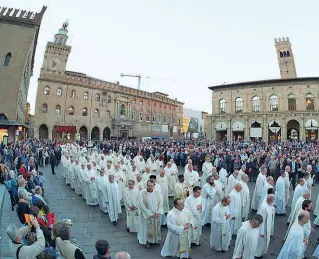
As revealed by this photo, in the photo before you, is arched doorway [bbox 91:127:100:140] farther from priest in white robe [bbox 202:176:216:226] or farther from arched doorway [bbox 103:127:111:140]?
priest in white robe [bbox 202:176:216:226]

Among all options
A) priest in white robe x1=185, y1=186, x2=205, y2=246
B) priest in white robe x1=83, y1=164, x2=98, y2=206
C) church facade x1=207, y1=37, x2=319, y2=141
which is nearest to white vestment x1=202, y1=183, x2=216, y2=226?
priest in white robe x1=185, y1=186, x2=205, y2=246

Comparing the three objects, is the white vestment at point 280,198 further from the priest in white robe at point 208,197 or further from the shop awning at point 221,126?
the shop awning at point 221,126

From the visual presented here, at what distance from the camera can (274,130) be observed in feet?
128

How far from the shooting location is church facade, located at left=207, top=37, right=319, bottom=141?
1481 inches

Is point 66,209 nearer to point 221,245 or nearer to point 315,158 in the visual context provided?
point 221,245

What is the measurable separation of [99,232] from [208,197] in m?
3.42

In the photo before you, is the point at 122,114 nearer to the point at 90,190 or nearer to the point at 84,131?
the point at 84,131

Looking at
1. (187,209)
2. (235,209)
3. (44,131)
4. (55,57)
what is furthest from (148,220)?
(55,57)

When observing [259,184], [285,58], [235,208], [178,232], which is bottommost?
[178,232]

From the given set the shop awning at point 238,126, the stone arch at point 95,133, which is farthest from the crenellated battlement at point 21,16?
the shop awning at point 238,126

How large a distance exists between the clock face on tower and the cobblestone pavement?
39.8 metres

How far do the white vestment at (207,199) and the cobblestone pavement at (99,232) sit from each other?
1.08 feet

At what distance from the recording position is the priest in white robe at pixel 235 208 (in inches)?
291

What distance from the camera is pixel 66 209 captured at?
32.6 ft
